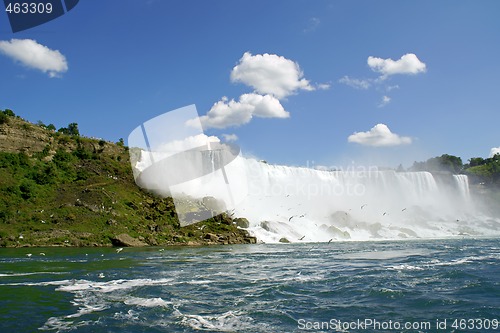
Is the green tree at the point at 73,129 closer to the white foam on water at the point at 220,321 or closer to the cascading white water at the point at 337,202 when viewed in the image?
the cascading white water at the point at 337,202

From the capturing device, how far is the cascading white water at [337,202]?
58031 mm

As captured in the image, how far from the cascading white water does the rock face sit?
1622cm

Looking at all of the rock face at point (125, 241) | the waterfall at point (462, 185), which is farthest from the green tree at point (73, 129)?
the waterfall at point (462, 185)

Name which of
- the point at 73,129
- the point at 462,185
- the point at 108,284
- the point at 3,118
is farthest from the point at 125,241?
the point at 462,185

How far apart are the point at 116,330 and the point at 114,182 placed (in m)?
48.4

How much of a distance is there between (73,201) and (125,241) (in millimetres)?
11096

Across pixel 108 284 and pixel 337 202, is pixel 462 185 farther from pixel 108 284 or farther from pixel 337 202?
pixel 108 284

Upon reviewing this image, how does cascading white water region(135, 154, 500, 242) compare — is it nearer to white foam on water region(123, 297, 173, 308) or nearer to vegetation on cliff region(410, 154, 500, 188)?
vegetation on cliff region(410, 154, 500, 188)

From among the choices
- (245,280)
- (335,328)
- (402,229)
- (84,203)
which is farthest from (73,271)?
(402,229)

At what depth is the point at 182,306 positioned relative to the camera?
Answer: 42.8 ft

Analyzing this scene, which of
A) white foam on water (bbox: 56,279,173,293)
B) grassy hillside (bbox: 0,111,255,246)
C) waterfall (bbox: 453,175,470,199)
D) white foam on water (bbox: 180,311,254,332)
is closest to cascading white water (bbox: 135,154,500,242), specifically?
waterfall (bbox: 453,175,470,199)

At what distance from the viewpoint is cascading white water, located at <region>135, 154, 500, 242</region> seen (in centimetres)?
5803

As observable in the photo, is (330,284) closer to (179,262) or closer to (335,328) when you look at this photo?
(335,328)

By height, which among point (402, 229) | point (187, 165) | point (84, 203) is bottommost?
point (402, 229)
